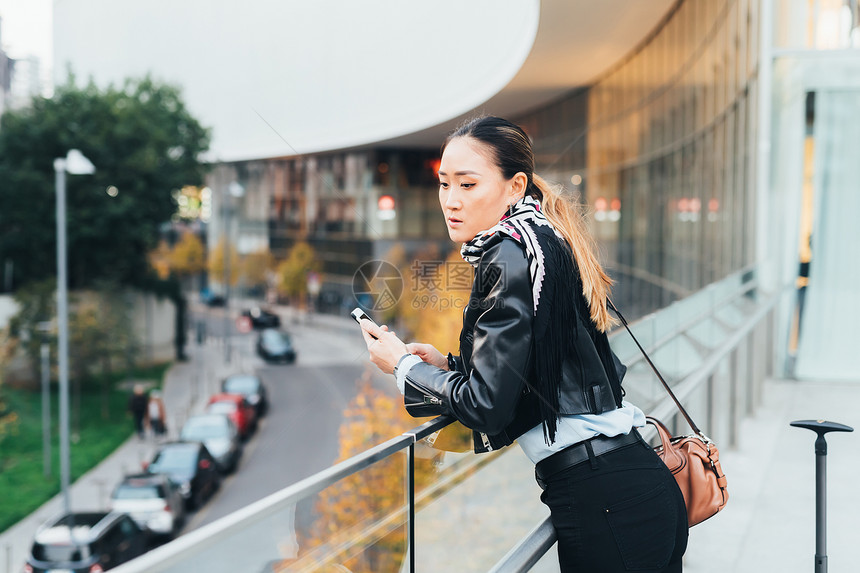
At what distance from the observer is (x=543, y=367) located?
5.53 feet

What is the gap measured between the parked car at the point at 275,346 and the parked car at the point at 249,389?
505cm

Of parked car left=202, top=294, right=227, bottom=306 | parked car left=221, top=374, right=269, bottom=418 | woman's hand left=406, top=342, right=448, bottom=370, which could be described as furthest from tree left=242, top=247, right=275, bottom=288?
woman's hand left=406, top=342, right=448, bottom=370

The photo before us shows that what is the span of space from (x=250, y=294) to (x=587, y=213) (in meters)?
46.4

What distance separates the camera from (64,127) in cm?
3153

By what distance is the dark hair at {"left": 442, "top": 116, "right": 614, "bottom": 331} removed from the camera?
1.79 m

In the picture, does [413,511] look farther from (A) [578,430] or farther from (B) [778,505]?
(B) [778,505]

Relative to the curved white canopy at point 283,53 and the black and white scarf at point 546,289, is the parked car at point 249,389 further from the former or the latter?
the black and white scarf at point 546,289

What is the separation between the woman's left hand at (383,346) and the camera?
6.16 feet

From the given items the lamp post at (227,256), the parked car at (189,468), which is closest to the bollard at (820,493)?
the parked car at (189,468)

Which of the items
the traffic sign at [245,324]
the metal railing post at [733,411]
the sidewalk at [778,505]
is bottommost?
the traffic sign at [245,324]

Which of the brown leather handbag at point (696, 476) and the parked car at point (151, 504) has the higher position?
the brown leather handbag at point (696, 476)

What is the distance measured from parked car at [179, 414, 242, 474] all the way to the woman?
77.0 feet

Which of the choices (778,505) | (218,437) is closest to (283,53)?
(778,505)

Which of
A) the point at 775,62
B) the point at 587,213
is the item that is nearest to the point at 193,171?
the point at 775,62
